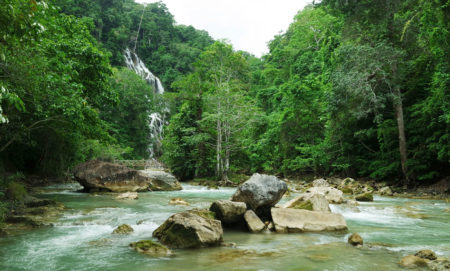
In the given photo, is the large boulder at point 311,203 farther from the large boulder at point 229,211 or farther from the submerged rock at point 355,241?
the submerged rock at point 355,241

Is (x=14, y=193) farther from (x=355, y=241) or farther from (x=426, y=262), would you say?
(x=426, y=262)

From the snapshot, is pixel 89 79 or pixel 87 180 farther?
pixel 87 180

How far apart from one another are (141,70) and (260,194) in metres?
54.7

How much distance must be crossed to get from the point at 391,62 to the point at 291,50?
84.1ft

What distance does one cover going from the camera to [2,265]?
4.59 meters

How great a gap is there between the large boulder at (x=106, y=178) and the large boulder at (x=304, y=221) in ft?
35.0

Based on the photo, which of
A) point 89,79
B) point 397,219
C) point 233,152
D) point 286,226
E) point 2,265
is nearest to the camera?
point 2,265

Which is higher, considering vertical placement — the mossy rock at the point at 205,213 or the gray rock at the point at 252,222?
the mossy rock at the point at 205,213

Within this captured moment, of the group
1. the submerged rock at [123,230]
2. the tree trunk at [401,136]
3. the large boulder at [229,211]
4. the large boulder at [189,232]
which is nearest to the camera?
the large boulder at [189,232]

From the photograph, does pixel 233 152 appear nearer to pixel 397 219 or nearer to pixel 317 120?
pixel 317 120

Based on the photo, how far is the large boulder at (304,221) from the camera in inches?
269

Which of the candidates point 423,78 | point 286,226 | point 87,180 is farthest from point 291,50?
point 286,226

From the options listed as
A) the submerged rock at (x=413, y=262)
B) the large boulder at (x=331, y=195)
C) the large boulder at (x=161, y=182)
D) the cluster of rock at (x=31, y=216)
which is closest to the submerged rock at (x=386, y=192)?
the large boulder at (x=331, y=195)

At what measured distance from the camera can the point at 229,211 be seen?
7.04m
